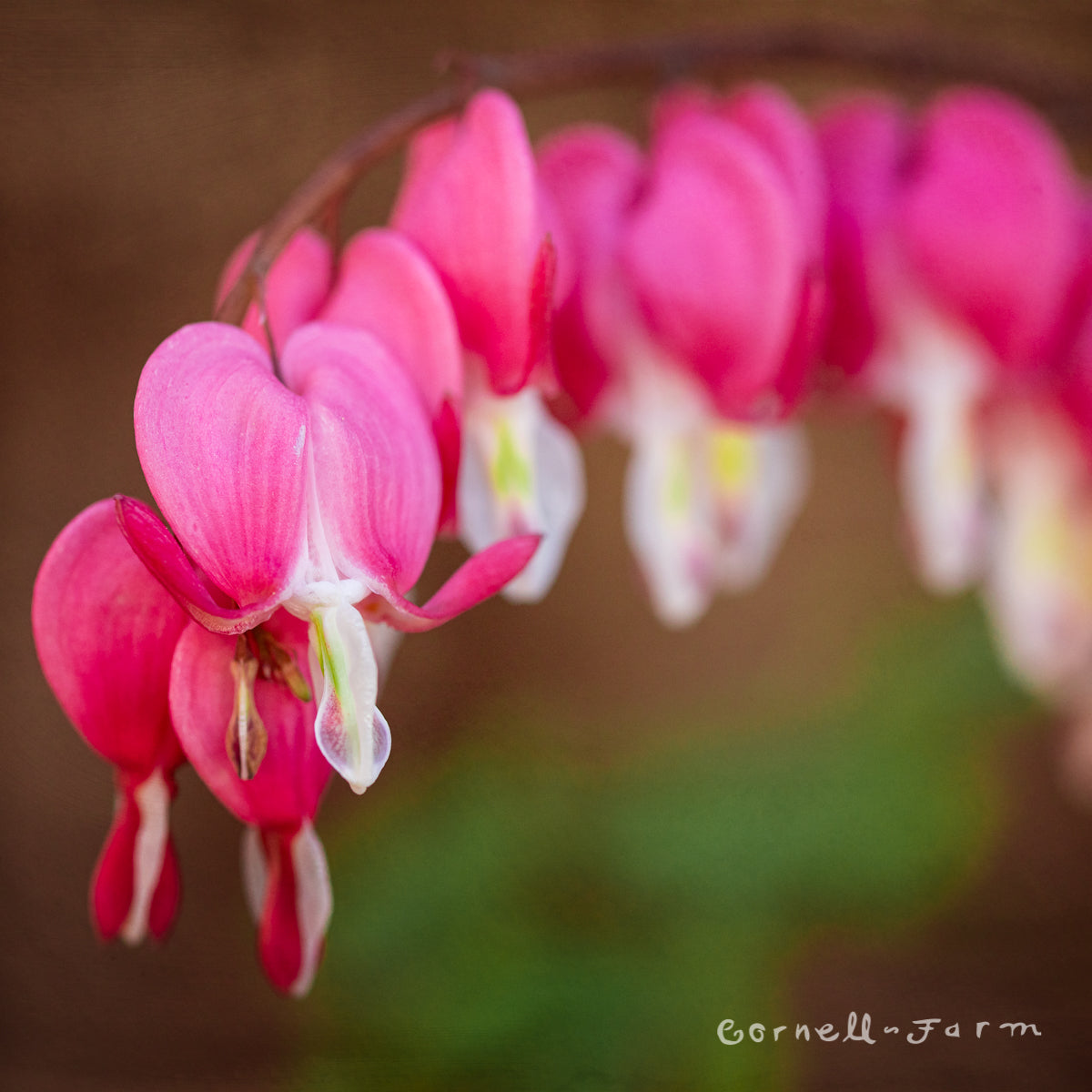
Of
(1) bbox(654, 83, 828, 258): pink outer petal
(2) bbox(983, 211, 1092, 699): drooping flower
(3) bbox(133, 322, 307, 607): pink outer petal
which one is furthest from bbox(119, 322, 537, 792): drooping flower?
(2) bbox(983, 211, 1092, 699): drooping flower

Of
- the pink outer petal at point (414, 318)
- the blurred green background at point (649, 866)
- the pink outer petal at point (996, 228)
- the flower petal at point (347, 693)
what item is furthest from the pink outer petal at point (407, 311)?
→ the blurred green background at point (649, 866)

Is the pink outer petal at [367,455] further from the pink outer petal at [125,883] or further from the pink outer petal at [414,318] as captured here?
the pink outer petal at [125,883]

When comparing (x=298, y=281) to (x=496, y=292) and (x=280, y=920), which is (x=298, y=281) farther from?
Answer: (x=280, y=920)

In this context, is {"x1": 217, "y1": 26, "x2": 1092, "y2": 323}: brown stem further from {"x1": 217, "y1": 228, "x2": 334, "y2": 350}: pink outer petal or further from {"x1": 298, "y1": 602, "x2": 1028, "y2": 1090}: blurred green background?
{"x1": 298, "y1": 602, "x2": 1028, "y2": 1090}: blurred green background

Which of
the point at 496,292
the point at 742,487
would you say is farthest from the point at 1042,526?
the point at 496,292

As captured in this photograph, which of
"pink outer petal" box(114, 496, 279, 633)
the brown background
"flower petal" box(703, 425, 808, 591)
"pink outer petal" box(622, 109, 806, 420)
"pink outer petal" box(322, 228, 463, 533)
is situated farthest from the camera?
the brown background

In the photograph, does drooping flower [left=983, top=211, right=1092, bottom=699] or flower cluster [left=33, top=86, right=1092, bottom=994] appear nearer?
flower cluster [left=33, top=86, right=1092, bottom=994]

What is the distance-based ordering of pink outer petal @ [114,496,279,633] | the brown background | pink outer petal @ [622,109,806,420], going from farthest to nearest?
the brown background
pink outer petal @ [622,109,806,420]
pink outer petal @ [114,496,279,633]
